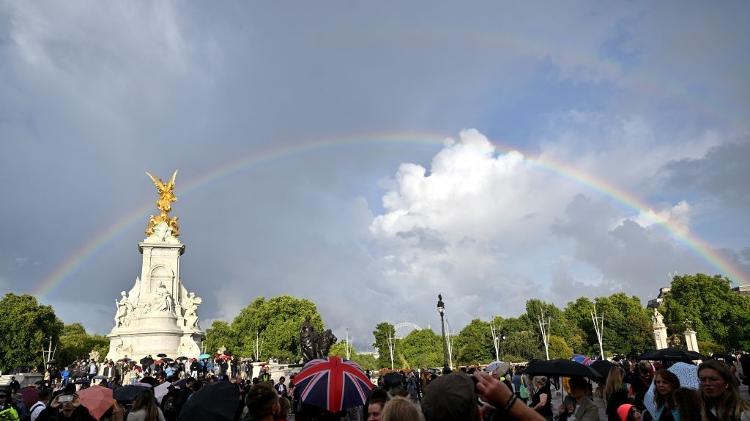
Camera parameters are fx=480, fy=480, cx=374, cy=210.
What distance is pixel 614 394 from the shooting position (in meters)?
5.99

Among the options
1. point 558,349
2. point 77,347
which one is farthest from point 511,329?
point 77,347

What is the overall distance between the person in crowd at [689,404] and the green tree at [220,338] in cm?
7836

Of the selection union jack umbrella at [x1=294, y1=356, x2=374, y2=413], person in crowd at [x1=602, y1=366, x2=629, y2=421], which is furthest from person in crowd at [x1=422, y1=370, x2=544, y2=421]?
person in crowd at [x1=602, y1=366, x2=629, y2=421]

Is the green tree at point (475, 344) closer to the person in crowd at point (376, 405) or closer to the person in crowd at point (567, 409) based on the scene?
the person in crowd at point (567, 409)

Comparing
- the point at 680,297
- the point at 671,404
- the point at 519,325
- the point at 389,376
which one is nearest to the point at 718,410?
the point at 671,404

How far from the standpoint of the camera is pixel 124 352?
127 ft

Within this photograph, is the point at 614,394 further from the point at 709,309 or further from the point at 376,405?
the point at 709,309

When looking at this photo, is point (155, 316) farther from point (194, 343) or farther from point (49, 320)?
point (49, 320)

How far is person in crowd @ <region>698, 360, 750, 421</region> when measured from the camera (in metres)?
4.06

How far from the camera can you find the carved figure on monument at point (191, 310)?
45.7m

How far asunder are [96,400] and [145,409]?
2.80ft

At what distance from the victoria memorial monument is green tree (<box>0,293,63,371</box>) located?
22369 mm

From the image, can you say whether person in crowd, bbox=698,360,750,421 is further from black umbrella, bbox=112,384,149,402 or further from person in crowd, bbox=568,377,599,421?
black umbrella, bbox=112,384,149,402

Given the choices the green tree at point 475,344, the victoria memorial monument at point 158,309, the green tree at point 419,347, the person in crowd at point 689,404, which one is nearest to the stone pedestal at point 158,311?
the victoria memorial monument at point 158,309
